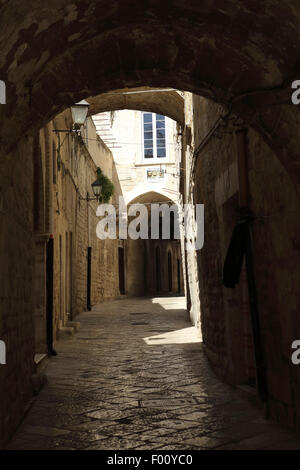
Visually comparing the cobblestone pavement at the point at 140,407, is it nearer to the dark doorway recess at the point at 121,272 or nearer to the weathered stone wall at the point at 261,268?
the weathered stone wall at the point at 261,268

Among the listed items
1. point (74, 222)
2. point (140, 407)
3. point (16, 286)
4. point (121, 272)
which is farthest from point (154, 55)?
point (121, 272)

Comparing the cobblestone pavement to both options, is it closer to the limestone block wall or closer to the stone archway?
the stone archway

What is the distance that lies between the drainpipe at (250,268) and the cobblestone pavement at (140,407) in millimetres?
295

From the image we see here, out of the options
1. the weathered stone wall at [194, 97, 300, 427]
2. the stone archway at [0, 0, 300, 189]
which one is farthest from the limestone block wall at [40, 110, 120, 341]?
the stone archway at [0, 0, 300, 189]

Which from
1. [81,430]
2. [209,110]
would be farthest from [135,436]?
[209,110]

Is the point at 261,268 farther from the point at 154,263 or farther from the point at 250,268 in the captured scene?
the point at 154,263

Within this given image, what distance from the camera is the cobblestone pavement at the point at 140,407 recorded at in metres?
3.64

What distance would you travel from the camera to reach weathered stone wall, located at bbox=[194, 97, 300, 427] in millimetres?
3696

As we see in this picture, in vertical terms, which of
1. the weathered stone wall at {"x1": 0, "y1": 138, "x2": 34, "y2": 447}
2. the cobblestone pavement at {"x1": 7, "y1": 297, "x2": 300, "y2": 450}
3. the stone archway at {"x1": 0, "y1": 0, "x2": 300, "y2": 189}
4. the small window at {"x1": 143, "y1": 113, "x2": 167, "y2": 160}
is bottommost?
the cobblestone pavement at {"x1": 7, "y1": 297, "x2": 300, "y2": 450}

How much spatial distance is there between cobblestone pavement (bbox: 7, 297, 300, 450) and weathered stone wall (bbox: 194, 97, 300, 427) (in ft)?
1.03

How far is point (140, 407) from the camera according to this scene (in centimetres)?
472
